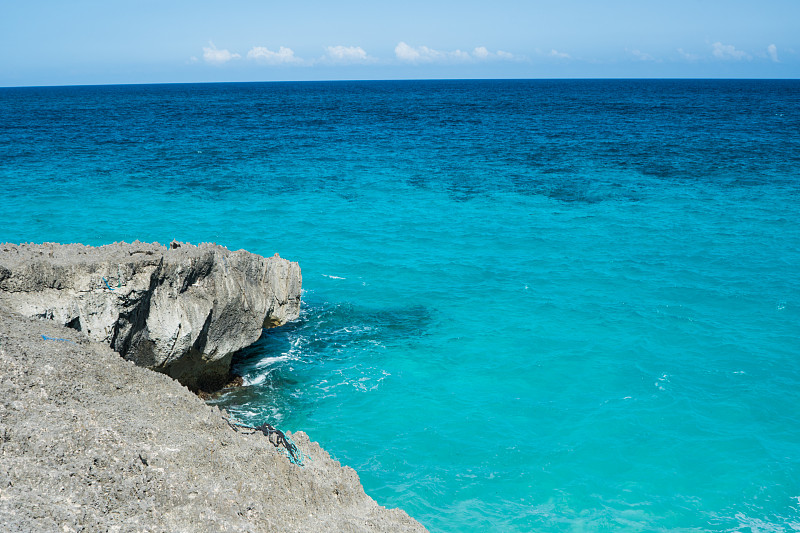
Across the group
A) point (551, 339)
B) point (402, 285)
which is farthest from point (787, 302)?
point (402, 285)

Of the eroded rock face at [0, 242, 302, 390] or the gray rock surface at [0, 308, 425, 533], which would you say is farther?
the eroded rock face at [0, 242, 302, 390]

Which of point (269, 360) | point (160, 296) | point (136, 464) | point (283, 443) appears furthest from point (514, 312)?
point (136, 464)

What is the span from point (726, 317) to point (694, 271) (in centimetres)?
446

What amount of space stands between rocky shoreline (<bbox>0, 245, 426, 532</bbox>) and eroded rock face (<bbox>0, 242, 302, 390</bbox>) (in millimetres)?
3430

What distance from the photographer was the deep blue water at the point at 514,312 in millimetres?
14617

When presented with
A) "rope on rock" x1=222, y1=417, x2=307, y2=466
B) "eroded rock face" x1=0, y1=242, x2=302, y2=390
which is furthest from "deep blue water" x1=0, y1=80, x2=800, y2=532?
"rope on rock" x1=222, y1=417, x2=307, y2=466

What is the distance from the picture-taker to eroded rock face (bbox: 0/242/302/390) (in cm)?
1295

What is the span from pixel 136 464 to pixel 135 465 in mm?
18

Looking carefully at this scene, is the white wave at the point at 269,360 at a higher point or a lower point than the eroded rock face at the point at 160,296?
lower

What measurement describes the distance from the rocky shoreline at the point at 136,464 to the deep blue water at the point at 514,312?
5911 mm

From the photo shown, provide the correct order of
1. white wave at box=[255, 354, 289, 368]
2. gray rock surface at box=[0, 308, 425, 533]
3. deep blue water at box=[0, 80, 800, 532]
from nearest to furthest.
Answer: gray rock surface at box=[0, 308, 425, 533] → deep blue water at box=[0, 80, 800, 532] → white wave at box=[255, 354, 289, 368]

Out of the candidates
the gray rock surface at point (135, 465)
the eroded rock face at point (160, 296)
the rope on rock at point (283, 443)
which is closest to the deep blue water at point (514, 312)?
the eroded rock face at point (160, 296)

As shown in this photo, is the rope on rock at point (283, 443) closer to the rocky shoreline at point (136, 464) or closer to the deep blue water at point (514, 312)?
the rocky shoreline at point (136, 464)

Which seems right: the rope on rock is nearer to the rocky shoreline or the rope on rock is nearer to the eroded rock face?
the rocky shoreline
